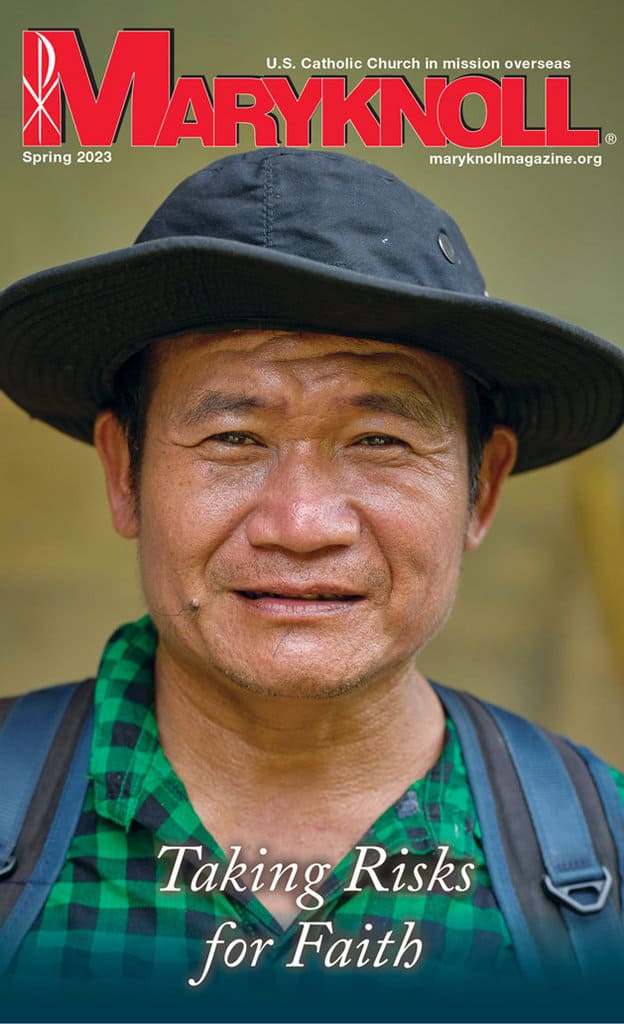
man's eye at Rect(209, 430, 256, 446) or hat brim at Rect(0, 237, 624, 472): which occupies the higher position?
hat brim at Rect(0, 237, 624, 472)

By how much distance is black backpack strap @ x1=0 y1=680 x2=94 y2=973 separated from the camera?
147 centimetres

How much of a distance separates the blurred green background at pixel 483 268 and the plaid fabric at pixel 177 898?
133 cm

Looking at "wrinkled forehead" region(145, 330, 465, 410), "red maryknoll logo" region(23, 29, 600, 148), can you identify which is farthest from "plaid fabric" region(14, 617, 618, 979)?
"red maryknoll logo" region(23, 29, 600, 148)

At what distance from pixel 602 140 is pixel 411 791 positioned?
1.53 metres

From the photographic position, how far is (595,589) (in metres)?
2.97

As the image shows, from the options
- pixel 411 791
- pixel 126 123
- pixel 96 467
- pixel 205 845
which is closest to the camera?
pixel 205 845

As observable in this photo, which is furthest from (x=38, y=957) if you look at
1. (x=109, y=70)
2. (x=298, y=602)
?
(x=109, y=70)

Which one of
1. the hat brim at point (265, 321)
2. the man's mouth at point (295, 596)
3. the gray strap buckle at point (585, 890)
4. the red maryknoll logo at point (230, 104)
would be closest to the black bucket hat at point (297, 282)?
the hat brim at point (265, 321)

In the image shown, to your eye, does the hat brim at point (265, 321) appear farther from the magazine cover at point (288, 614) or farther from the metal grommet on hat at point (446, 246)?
the metal grommet on hat at point (446, 246)

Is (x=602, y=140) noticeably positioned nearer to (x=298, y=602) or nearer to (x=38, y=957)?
(x=298, y=602)

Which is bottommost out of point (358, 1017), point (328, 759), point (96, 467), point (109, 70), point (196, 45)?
point (358, 1017)

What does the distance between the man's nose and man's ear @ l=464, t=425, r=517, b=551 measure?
1.27 ft

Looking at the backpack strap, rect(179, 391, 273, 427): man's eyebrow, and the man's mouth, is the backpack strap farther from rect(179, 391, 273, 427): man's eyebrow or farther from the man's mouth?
rect(179, 391, 273, 427): man's eyebrow

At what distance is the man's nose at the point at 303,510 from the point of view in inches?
56.0
